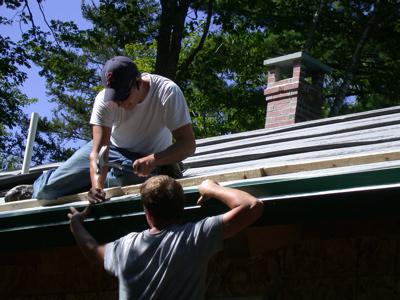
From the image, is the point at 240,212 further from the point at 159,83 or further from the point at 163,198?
the point at 159,83

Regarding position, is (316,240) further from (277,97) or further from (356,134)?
(277,97)

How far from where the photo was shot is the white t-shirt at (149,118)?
452 cm

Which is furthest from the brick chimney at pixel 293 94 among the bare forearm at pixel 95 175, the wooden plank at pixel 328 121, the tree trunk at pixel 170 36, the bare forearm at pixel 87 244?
the bare forearm at pixel 87 244

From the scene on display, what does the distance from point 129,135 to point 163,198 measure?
1.51 meters

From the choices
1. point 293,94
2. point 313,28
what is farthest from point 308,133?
point 313,28

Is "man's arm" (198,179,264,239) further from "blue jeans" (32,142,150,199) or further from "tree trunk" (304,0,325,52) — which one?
"tree trunk" (304,0,325,52)

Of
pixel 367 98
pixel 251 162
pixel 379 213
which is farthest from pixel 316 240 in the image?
pixel 367 98

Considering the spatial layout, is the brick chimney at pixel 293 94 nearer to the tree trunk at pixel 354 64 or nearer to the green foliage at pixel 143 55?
the tree trunk at pixel 354 64

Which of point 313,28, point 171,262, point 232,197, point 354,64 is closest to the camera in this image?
point 171,262

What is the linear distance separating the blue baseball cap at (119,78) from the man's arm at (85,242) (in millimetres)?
770

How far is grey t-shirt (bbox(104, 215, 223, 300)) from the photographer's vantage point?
330 cm

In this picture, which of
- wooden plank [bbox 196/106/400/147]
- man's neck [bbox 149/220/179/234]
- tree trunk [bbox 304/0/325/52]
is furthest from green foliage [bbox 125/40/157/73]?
man's neck [bbox 149/220/179/234]

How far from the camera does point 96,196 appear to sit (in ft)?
13.8

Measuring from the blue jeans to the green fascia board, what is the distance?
0.68ft
